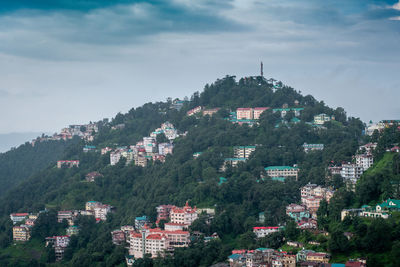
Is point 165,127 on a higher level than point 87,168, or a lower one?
higher

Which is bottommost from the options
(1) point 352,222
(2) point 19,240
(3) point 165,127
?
(2) point 19,240

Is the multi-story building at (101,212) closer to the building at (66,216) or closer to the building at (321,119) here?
the building at (66,216)

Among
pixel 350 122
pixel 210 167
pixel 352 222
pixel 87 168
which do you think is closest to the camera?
pixel 352 222

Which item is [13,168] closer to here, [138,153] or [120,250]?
[138,153]

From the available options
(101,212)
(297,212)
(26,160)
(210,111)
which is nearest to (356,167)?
(297,212)

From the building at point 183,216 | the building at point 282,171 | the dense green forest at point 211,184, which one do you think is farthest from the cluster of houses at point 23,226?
the building at point 282,171

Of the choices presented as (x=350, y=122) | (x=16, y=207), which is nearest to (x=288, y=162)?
(x=350, y=122)
